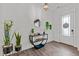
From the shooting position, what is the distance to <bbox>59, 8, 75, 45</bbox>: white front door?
189 cm

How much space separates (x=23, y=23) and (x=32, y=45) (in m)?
0.65

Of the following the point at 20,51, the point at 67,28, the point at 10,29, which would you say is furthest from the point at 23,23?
the point at 67,28

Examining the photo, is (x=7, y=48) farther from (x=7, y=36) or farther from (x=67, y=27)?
(x=67, y=27)

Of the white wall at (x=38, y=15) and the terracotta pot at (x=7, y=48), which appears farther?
the terracotta pot at (x=7, y=48)

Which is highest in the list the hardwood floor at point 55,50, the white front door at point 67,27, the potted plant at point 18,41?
the white front door at point 67,27

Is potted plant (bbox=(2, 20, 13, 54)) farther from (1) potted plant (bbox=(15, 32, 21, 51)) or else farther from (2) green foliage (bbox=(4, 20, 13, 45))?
(1) potted plant (bbox=(15, 32, 21, 51))

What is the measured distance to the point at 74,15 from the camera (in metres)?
2.03

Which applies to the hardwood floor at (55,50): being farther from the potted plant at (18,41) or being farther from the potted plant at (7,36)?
the potted plant at (7,36)

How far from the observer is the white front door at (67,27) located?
189cm

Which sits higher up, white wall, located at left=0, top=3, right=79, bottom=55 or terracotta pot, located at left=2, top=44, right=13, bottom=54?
white wall, located at left=0, top=3, right=79, bottom=55

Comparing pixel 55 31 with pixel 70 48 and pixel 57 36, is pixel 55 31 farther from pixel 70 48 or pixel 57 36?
pixel 70 48

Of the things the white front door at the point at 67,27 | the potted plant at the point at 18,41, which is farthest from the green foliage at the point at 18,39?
the white front door at the point at 67,27

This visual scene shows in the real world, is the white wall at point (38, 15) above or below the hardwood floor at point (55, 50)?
above

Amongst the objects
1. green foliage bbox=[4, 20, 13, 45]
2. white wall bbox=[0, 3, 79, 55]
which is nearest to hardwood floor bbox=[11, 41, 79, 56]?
white wall bbox=[0, 3, 79, 55]
